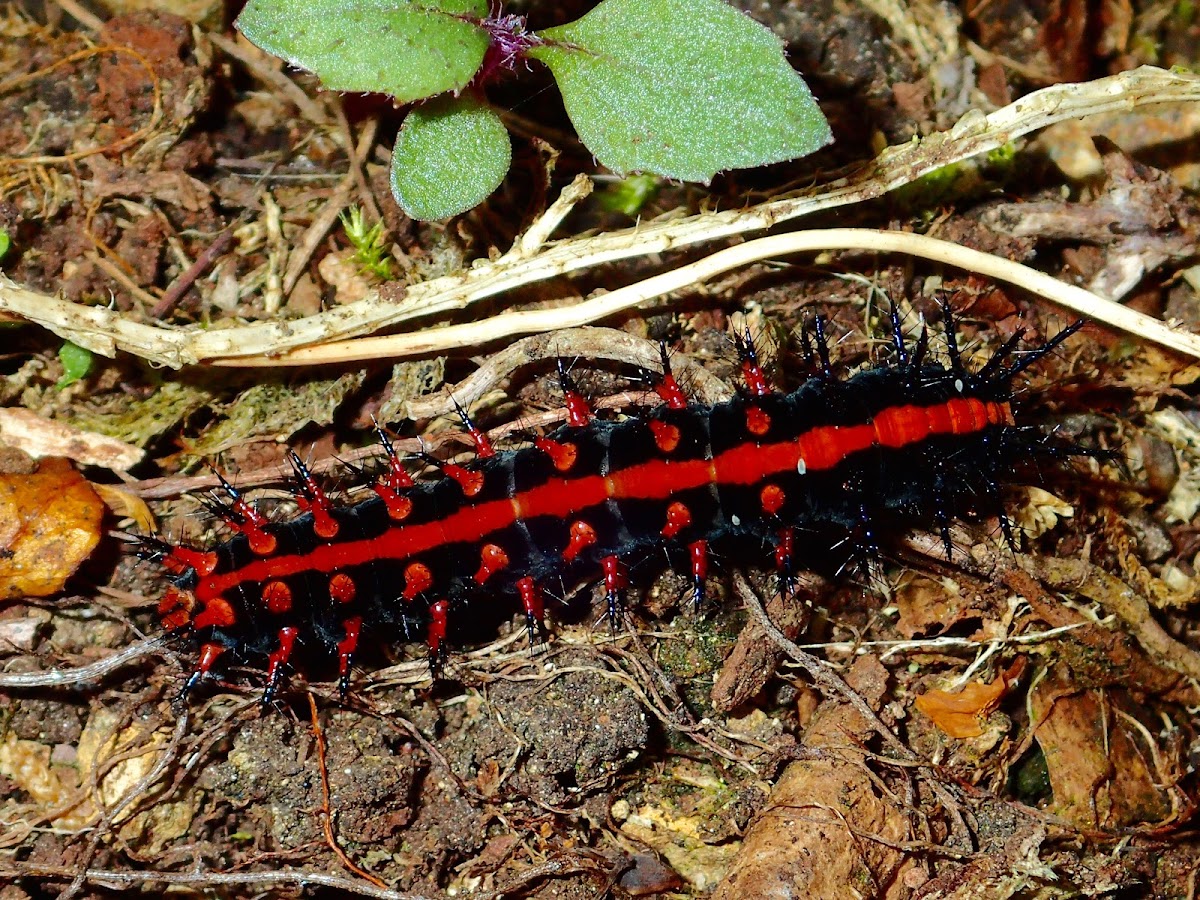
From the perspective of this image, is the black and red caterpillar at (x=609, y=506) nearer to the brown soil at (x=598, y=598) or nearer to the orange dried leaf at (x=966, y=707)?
the brown soil at (x=598, y=598)

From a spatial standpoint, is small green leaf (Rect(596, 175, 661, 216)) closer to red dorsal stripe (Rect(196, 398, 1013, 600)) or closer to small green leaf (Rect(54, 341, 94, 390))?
red dorsal stripe (Rect(196, 398, 1013, 600))

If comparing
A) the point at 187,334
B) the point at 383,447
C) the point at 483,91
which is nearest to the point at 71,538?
the point at 187,334

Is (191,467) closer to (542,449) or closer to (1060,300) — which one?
(542,449)

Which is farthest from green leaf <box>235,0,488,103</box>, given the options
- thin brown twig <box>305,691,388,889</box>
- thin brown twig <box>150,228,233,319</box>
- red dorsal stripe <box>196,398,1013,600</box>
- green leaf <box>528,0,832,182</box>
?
thin brown twig <box>305,691,388,889</box>

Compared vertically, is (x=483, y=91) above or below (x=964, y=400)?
above

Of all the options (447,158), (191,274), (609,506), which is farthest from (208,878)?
(447,158)

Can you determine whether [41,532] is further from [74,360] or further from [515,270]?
[515,270]
